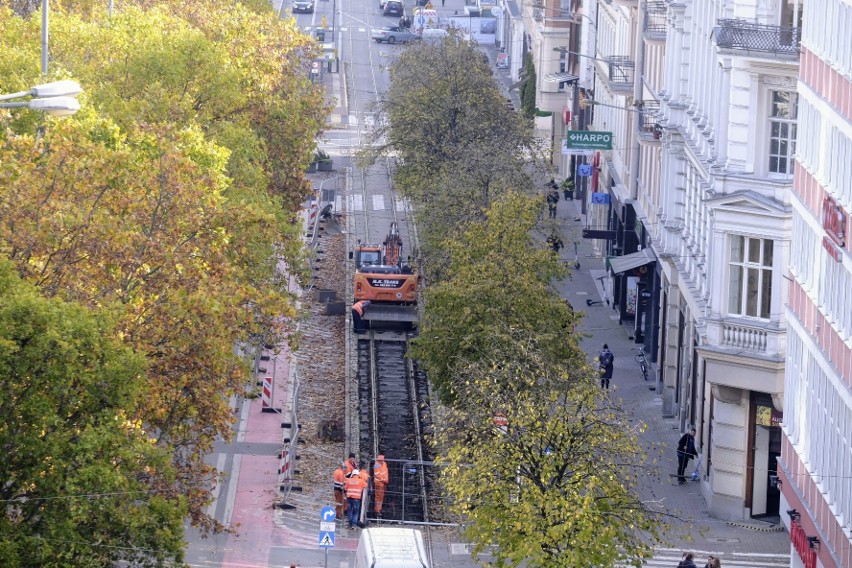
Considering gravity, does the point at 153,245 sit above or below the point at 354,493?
above

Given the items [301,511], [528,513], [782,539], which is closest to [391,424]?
[301,511]

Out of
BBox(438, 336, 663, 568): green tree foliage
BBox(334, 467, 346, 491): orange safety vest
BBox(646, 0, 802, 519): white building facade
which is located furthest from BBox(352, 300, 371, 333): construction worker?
BBox(438, 336, 663, 568): green tree foliage

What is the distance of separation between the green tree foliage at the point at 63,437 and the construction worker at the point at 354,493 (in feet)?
48.5

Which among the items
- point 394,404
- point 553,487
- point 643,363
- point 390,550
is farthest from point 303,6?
point 553,487

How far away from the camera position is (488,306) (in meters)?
51.5

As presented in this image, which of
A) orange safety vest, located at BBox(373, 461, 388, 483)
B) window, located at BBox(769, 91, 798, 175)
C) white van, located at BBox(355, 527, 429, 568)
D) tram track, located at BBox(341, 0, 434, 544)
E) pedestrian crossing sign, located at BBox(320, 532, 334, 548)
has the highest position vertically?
window, located at BBox(769, 91, 798, 175)

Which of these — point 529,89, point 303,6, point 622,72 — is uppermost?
point 622,72

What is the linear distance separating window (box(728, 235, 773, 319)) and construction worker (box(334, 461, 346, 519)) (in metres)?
9.39

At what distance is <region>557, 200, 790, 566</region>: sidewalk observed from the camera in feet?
158

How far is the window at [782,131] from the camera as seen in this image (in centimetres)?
4866

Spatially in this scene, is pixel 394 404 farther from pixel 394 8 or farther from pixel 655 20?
pixel 394 8

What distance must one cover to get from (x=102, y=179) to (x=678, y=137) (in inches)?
912

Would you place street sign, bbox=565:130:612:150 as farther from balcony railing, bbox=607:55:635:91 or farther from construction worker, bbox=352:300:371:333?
construction worker, bbox=352:300:371:333

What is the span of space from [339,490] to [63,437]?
703 inches
